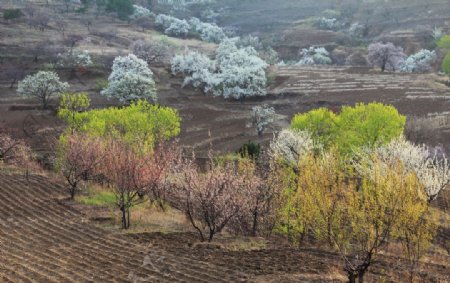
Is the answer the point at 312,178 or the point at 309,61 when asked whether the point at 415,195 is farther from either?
the point at 309,61

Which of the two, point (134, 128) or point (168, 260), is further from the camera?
point (134, 128)

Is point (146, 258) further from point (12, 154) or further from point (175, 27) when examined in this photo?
point (175, 27)

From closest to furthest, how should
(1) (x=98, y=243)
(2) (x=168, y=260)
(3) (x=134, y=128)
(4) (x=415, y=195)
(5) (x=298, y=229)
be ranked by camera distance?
(4) (x=415, y=195)
(2) (x=168, y=260)
(1) (x=98, y=243)
(5) (x=298, y=229)
(3) (x=134, y=128)

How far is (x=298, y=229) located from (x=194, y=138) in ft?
144

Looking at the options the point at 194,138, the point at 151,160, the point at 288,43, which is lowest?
the point at 194,138

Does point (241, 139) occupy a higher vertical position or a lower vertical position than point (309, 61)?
lower

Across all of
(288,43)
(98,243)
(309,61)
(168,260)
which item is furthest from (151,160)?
(288,43)

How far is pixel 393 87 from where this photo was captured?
93938mm

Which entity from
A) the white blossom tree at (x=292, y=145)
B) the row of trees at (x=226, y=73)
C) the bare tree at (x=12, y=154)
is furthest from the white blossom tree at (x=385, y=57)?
the bare tree at (x=12, y=154)

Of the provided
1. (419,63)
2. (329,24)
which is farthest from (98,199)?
(329,24)

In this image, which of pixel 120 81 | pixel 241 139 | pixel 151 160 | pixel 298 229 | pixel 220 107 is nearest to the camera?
pixel 298 229

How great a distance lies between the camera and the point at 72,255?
87.9 ft

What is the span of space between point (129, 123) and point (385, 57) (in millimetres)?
76228

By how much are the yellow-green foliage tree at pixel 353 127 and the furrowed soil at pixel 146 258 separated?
15185 millimetres
